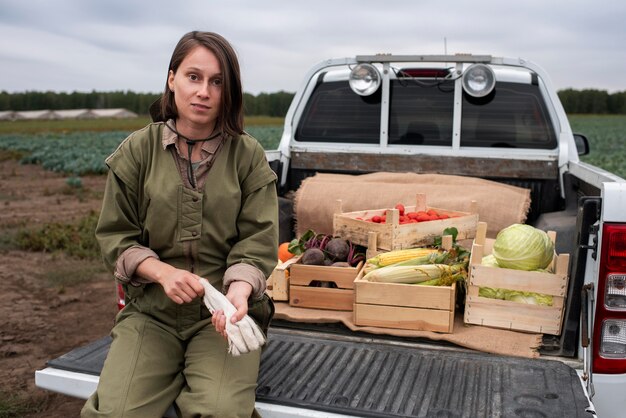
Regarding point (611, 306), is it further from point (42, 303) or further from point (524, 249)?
point (42, 303)

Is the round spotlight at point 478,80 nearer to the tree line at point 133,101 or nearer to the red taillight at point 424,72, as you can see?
the red taillight at point 424,72

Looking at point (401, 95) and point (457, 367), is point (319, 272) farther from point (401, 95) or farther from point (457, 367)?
point (401, 95)

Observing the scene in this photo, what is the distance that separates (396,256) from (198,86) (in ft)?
5.51

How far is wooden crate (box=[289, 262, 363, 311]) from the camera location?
3535 mm

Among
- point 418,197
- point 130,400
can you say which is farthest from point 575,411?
point 418,197

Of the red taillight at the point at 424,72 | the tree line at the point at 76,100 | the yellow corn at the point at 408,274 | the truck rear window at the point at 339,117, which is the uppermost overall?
the tree line at the point at 76,100

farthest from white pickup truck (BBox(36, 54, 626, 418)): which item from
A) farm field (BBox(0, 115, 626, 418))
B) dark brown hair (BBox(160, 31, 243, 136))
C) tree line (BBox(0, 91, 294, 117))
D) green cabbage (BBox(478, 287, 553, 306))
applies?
tree line (BBox(0, 91, 294, 117))

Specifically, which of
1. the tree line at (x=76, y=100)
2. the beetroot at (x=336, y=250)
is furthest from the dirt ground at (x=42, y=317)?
the tree line at (x=76, y=100)

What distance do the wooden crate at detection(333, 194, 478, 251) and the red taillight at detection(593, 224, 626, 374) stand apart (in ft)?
4.99

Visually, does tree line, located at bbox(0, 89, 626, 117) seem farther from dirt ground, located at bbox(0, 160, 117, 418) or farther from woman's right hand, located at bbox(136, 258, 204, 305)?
woman's right hand, located at bbox(136, 258, 204, 305)

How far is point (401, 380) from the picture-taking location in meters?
2.64

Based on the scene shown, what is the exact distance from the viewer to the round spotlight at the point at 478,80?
4.83 metres

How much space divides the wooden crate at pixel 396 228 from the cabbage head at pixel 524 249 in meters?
0.78

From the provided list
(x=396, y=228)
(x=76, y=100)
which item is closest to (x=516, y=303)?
(x=396, y=228)
